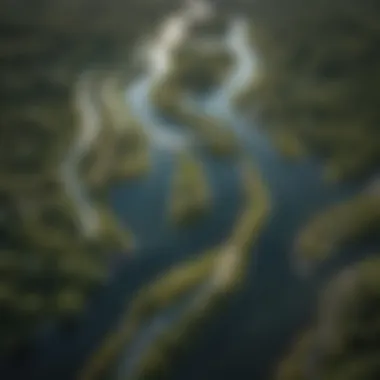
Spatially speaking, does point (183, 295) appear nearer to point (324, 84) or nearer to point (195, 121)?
point (195, 121)

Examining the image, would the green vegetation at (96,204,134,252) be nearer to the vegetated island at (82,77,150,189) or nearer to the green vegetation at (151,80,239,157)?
the vegetated island at (82,77,150,189)

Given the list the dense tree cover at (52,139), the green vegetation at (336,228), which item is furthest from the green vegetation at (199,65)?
the green vegetation at (336,228)

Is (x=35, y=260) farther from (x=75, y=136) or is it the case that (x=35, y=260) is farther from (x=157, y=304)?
(x=75, y=136)

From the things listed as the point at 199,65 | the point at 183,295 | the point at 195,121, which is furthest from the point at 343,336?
the point at 199,65

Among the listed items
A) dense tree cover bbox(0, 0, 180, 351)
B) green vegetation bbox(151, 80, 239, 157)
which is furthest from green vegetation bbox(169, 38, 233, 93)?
dense tree cover bbox(0, 0, 180, 351)

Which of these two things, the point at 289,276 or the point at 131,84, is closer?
the point at 289,276

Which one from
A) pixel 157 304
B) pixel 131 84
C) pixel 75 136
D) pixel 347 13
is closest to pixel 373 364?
pixel 157 304

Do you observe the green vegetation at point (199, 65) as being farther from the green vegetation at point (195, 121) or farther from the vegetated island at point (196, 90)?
the green vegetation at point (195, 121)
